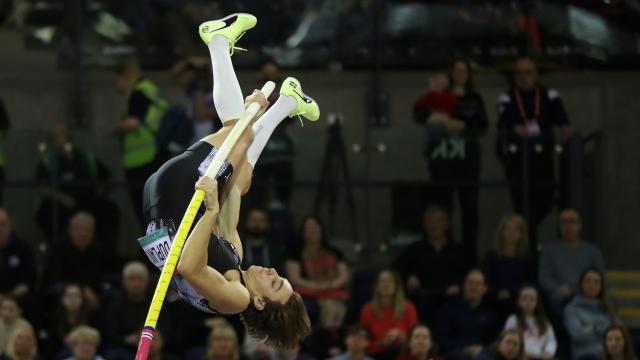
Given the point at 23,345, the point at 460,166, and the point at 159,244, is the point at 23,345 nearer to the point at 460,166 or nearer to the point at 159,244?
the point at 159,244

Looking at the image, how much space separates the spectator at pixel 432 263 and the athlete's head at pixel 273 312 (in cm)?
421

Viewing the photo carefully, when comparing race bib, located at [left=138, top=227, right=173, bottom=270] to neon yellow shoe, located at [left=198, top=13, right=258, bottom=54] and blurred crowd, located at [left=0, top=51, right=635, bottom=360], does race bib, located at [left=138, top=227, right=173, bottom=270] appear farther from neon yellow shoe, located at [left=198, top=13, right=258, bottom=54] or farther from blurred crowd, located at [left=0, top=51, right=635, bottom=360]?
blurred crowd, located at [left=0, top=51, right=635, bottom=360]

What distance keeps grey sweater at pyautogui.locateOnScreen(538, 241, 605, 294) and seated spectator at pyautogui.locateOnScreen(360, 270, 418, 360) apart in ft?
3.99

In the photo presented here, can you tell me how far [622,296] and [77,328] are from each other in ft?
16.2

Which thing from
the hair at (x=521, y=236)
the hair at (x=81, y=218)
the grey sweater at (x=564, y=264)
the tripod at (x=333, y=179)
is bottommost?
the grey sweater at (x=564, y=264)

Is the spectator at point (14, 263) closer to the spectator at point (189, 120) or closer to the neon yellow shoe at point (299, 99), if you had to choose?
the spectator at point (189, 120)

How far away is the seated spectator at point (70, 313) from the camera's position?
13.2 meters

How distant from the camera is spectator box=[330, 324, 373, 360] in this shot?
12828mm

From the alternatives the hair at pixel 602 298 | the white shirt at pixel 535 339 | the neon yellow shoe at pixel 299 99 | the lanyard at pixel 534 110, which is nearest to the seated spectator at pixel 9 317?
Result: the neon yellow shoe at pixel 299 99

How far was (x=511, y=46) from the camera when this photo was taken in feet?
51.8

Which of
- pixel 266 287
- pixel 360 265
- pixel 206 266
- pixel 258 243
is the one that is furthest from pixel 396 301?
pixel 206 266

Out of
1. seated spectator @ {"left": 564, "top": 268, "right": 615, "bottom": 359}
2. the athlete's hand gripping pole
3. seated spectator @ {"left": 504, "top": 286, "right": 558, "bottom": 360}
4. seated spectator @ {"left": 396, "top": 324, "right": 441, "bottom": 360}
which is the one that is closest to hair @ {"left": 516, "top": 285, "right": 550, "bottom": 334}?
seated spectator @ {"left": 504, "top": 286, "right": 558, "bottom": 360}

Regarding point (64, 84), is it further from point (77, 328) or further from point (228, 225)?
point (228, 225)

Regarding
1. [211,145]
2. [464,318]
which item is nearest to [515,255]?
[464,318]
